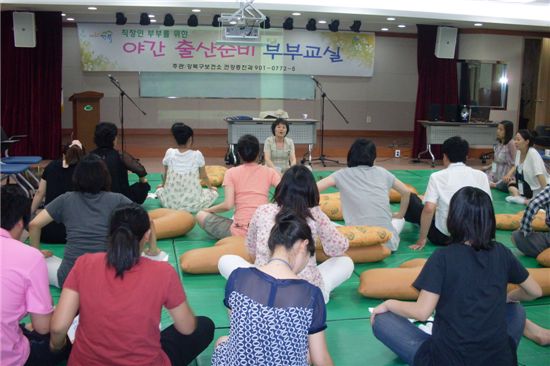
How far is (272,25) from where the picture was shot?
1102 cm

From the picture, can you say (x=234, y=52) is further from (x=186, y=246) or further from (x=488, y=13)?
(x=186, y=246)

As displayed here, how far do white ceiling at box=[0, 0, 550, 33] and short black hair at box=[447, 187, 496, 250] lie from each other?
7.12 metres

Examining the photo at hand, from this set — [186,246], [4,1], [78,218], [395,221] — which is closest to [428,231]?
[395,221]

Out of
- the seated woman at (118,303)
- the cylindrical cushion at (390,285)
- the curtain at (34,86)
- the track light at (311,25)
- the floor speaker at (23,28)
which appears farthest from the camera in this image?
the track light at (311,25)

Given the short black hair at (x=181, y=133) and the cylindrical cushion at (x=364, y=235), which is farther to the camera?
the short black hair at (x=181, y=133)

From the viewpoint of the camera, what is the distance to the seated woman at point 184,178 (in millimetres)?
5609

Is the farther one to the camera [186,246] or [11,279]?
[186,246]

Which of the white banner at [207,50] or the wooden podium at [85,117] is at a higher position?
the white banner at [207,50]

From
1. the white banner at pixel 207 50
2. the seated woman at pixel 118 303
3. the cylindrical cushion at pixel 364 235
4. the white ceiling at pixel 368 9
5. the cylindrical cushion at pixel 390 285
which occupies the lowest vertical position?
the cylindrical cushion at pixel 390 285

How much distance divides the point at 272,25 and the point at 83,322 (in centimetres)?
948

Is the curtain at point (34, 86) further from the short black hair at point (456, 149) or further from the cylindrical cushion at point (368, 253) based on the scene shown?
the short black hair at point (456, 149)

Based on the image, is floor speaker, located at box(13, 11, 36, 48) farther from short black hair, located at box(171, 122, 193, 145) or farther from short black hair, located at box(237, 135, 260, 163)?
short black hair, located at box(237, 135, 260, 163)

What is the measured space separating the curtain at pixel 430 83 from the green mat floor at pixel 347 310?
6054mm

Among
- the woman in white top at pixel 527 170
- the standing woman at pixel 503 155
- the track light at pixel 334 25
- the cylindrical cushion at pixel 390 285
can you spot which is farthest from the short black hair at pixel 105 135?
the track light at pixel 334 25
